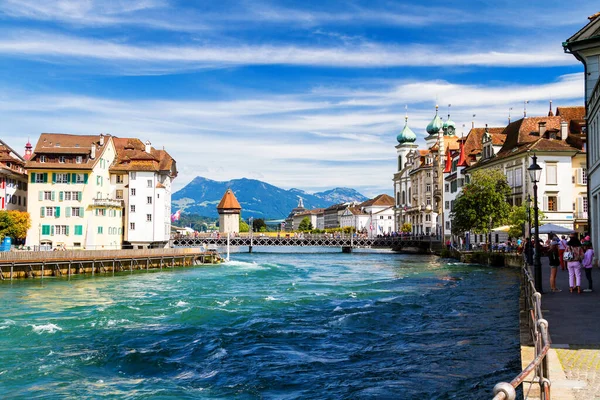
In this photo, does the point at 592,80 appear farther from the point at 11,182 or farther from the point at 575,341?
the point at 11,182

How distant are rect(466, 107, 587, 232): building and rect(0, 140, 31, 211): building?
53447 millimetres

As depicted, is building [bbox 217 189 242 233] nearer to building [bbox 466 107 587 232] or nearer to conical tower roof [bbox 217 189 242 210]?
conical tower roof [bbox 217 189 242 210]

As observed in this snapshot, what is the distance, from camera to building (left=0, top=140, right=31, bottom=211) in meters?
71.9

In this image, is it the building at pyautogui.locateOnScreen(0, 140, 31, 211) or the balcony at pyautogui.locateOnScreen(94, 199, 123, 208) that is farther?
the balcony at pyautogui.locateOnScreen(94, 199, 123, 208)

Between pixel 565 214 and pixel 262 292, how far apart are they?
38858mm

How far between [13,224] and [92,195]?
38.1 feet

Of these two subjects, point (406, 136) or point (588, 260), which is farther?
point (406, 136)

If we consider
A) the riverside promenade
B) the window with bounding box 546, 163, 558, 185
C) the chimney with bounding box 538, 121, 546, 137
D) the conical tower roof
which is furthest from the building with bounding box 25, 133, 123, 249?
the conical tower roof

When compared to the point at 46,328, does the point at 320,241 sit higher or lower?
higher

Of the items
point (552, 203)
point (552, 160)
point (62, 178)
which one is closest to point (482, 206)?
point (552, 203)

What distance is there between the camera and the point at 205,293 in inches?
1502

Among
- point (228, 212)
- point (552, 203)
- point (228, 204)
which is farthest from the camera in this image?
point (228, 212)

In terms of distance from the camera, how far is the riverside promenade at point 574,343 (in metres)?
9.55

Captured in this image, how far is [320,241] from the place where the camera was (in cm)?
12244
